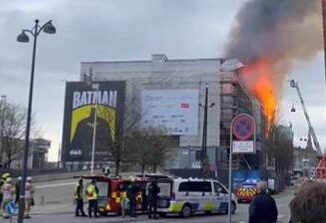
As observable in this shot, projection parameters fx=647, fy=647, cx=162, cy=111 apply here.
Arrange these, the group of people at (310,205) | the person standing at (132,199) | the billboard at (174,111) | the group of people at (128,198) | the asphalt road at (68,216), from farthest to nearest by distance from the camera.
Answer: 1. the billboard at (174,111)
2. the person standing at (132,199)
3. the group of people at (128,198)
4. the asphalt road at (68,216)
5. the group of people at (310,205)

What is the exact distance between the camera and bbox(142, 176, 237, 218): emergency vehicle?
99.3 feet

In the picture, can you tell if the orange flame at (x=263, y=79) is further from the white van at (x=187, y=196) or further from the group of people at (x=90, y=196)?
the group of people at (x=90, y=196)

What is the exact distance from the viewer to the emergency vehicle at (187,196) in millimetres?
30266

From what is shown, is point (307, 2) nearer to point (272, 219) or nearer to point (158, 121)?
point (272, 219)

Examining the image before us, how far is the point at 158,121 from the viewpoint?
3853 inches

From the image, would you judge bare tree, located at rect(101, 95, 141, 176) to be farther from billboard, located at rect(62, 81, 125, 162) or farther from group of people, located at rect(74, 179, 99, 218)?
group of people, located at rect(74, 179, 99, 218)

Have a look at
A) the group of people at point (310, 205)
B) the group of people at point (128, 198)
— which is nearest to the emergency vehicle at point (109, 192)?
the group of people at point (128, 198)

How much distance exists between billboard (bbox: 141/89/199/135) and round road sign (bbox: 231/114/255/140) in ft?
252

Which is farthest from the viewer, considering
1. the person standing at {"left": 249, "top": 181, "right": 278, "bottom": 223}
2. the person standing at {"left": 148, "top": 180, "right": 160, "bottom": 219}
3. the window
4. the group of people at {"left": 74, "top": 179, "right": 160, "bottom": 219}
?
the window

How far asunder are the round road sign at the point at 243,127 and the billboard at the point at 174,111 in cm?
7695

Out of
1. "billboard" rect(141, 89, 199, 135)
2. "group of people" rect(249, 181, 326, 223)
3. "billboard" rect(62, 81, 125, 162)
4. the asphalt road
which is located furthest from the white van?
"billboard" rect(141, 89, 199, 135)

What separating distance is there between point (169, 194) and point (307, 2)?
12083mm

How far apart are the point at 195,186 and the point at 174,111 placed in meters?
65.2

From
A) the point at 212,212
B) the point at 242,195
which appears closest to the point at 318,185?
the point at 212,212
